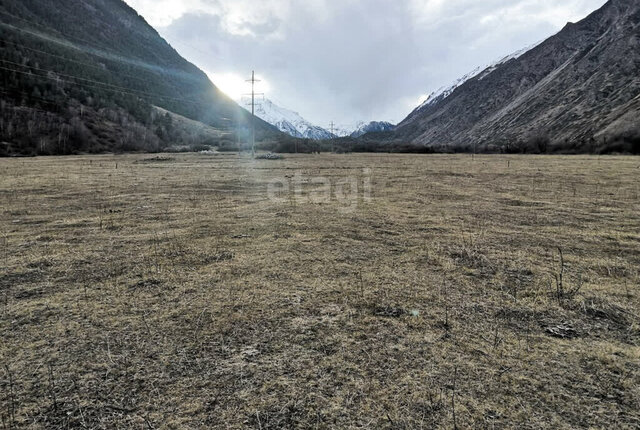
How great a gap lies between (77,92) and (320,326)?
114126mm

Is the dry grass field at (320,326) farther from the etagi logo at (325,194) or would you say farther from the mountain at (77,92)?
the mountain at (77,92)

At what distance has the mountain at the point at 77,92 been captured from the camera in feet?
229

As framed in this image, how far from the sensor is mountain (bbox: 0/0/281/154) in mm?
69688

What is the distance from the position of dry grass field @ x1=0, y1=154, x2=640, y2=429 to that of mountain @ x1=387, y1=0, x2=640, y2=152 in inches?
2323

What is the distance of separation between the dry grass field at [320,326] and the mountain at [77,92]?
70.2 meters

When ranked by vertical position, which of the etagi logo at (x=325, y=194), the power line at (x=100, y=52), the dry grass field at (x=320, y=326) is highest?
the power line at (x=100, y=52)

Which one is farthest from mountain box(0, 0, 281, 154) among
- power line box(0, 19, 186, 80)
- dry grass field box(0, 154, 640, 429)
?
dry grass field box(0, 154, 640, 429)

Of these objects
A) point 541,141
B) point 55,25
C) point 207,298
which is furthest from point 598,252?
point 55,25

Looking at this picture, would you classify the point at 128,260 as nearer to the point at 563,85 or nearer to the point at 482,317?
the point at 482,317

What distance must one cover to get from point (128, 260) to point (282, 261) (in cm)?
272

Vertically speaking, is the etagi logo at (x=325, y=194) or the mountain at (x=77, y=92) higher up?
the mountain at (x=77, y=92)

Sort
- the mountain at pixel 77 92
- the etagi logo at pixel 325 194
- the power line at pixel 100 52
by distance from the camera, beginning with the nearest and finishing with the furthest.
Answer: the etagi logo at pixel 325 194 → the mountain at pixel 77 92 → the power line at pixel 100 52

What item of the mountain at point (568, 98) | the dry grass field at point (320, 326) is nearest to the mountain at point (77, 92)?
the dry grass field at point (320, 326)

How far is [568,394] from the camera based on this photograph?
2.69 m
